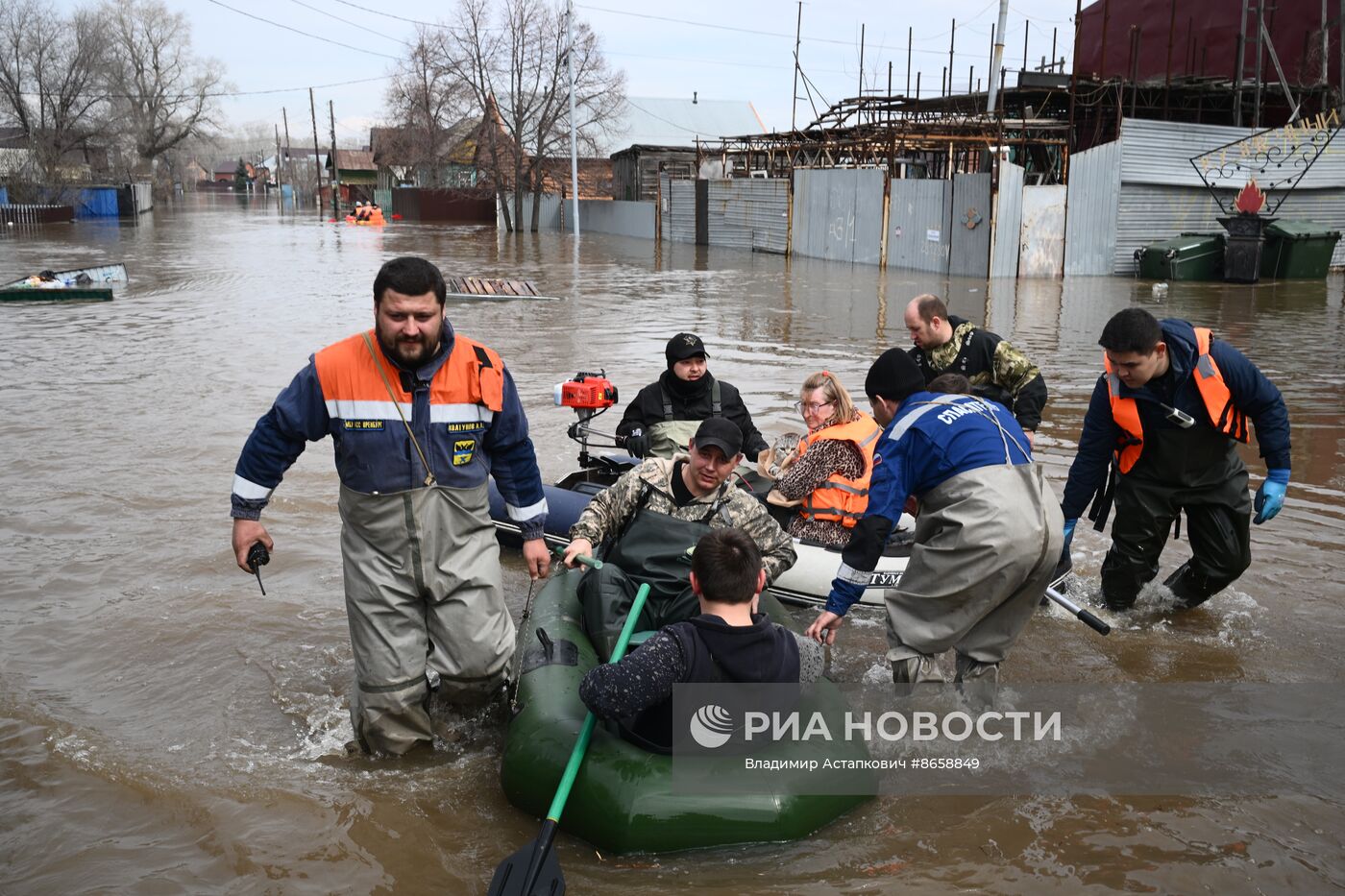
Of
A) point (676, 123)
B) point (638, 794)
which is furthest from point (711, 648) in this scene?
point (676, 123)

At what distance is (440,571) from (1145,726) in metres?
3.02

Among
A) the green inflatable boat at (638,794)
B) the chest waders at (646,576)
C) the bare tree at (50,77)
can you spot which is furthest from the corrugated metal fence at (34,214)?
the green inflatable boat at (638,794)

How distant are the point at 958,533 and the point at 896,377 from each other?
0.70m

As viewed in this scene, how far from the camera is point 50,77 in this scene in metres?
60.8

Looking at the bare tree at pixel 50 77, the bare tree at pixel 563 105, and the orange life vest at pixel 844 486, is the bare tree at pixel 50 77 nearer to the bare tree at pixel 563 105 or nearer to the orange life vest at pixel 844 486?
the bare tree at pixel 563 105

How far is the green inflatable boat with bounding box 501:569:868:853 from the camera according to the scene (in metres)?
3.66

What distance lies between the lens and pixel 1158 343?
5.02 meters

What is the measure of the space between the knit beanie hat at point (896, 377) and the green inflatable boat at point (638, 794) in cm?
118

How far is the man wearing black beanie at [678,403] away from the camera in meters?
6.39

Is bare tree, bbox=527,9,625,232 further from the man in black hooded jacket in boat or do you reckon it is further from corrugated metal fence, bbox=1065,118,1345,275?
the man in black hooded jacket in boat

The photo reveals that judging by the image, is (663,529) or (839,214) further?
(839,214)

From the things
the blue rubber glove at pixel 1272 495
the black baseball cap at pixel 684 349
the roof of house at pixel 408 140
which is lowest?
the blue rubber glove at pixel 1272 495

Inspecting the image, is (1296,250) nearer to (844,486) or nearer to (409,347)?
(844,486)

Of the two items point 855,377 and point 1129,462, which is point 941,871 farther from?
point 855,377
